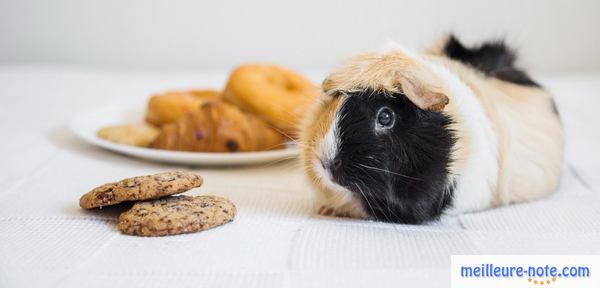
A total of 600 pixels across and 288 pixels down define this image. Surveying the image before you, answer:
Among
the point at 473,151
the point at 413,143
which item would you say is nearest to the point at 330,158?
the point at 413,143

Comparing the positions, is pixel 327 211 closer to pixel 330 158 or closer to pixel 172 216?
pixel 330 158

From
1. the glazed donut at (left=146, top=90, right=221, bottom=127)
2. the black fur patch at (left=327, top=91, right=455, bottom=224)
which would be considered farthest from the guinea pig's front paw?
the glazed donut at (left=146, top=90, right=221, bottom=127)

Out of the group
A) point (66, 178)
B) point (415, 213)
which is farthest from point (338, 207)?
point (66, 178)

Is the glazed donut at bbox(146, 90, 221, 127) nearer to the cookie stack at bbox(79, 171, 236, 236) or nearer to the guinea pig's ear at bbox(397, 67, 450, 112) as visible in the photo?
the cookie stack at bbox(79, 171, 236, 236)

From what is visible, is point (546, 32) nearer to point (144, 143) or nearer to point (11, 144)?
point (144, 143)

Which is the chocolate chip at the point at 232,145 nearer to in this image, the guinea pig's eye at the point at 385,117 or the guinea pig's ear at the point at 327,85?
the guinea pig's ear at the point at 327,85

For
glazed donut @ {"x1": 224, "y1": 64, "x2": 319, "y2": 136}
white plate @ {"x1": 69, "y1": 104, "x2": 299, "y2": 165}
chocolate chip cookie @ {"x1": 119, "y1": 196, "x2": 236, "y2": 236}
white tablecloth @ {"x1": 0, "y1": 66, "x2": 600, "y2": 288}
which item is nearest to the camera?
white tablecloth @ {"x1": 0, "y1": 66, "x2": 600, "y2": 288}

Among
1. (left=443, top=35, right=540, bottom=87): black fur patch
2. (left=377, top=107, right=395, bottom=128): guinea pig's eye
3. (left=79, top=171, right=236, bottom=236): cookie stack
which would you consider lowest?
(left=79, top=171, right=236, bottom=236): cookie stack
